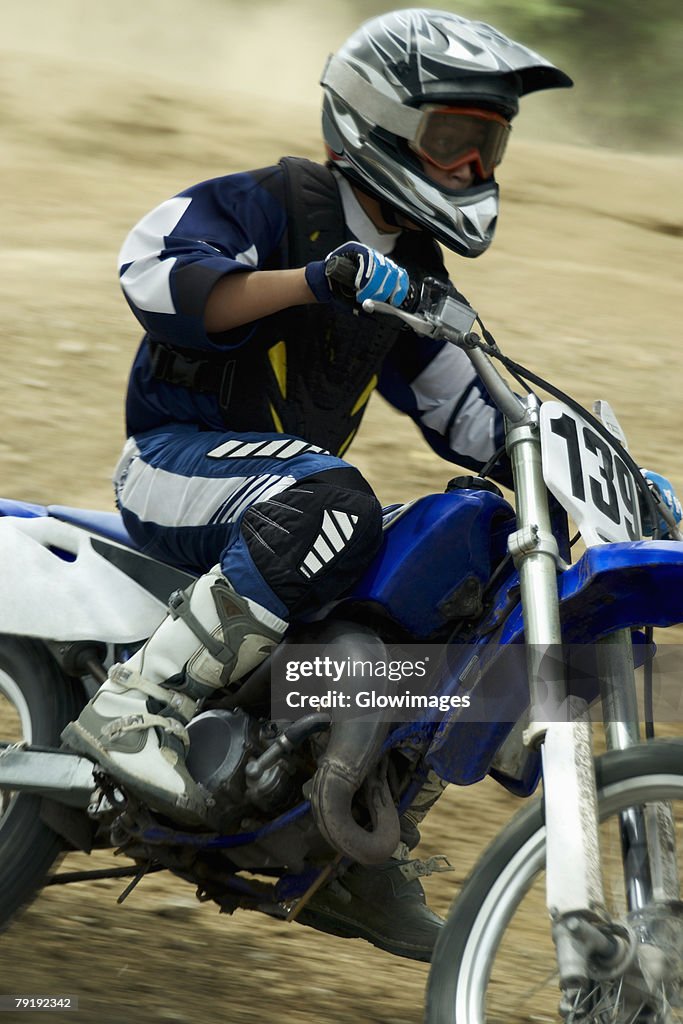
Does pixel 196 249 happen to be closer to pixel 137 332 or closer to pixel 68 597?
pixel 68 597

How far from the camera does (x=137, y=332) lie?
752 cm

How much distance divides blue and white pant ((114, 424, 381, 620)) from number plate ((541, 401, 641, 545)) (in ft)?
1.36

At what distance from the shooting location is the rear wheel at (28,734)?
311 centimetres

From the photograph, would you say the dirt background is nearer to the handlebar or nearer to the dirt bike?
the dirt bike

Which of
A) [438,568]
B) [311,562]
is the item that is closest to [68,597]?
[311,562]

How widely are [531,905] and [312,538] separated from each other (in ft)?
2.63

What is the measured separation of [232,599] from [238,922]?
135 cm

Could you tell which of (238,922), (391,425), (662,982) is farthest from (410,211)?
(391,425)

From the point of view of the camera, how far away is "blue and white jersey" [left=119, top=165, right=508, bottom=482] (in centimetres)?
287

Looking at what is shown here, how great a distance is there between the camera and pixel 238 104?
40.6ft

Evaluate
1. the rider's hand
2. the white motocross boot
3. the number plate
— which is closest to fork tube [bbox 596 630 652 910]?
the number plate

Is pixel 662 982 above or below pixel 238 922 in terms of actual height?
below

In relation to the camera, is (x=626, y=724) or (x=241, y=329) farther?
(x=241, y=329)

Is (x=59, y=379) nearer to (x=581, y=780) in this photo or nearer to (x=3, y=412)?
(x=3, y=412)
